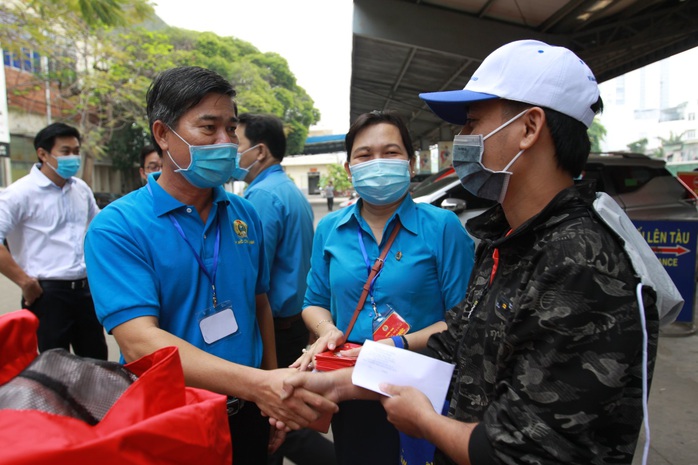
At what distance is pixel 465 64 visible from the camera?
10148 mm

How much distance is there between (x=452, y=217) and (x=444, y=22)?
7.18 metres

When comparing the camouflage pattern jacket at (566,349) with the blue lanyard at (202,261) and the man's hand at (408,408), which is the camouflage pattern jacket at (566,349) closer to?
the man's hand at (408,408)

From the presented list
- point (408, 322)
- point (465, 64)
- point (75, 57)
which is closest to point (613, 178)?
point (465, 64)

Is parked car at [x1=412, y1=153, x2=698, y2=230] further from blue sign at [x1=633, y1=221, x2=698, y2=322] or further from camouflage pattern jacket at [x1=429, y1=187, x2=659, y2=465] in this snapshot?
camouflage pattern jacket at [x1=429, y1=187, x2=659, y2=465]

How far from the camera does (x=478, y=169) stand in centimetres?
144

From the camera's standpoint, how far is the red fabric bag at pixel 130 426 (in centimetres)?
76

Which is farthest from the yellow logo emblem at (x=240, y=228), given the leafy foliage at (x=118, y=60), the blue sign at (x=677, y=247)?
the leafy foliage at (x=118, y=60)

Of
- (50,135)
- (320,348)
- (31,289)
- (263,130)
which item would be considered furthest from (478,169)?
(50,135)

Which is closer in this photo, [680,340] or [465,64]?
[680,340]

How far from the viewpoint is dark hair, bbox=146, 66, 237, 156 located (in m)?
1.79

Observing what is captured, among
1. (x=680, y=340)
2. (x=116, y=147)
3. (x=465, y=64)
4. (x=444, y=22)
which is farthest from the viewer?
(x=116, y=147)

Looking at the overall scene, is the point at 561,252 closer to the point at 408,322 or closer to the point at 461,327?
the point at 461,327

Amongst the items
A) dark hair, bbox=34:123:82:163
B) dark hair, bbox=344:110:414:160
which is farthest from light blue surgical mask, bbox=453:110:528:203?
dark hair, bbox=34:123:82:163

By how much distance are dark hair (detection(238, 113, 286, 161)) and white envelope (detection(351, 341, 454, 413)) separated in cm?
206
